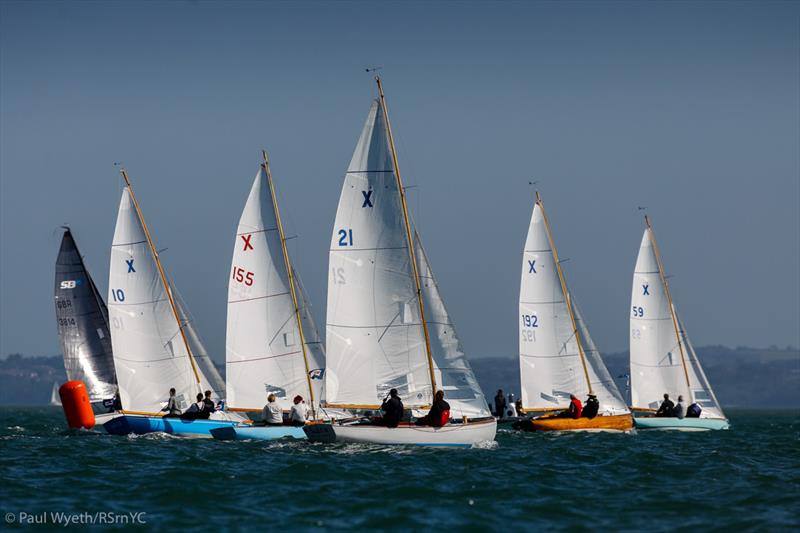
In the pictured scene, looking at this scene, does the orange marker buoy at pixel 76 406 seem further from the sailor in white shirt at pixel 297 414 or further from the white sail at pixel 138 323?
the sailor in white shirt at pixel 297 414

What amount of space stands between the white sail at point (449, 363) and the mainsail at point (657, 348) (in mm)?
22215

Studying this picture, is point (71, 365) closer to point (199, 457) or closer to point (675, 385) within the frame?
point (199, 457)

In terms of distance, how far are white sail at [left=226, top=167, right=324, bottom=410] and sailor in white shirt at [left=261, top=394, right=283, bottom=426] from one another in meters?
1.74

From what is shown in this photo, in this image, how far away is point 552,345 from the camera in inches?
1885

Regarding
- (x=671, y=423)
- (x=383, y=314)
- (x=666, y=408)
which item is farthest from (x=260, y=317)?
(x=666, y=408)

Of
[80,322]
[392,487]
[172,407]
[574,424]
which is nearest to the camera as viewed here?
[392,487]

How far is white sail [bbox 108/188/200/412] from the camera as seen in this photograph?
132 ft

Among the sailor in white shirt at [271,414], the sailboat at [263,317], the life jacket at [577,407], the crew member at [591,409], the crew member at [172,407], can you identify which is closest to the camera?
the sailor in white shirt at [271,414]

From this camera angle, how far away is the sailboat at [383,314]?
1241 inches

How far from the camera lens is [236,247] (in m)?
37.6

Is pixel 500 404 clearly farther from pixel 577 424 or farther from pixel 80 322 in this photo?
pixel 80 322

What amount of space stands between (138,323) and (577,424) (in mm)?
16087

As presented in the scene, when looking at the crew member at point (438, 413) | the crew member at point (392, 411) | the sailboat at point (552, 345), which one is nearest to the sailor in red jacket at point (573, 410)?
the sailboat at point (552, 345)

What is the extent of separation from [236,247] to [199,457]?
1044cm
